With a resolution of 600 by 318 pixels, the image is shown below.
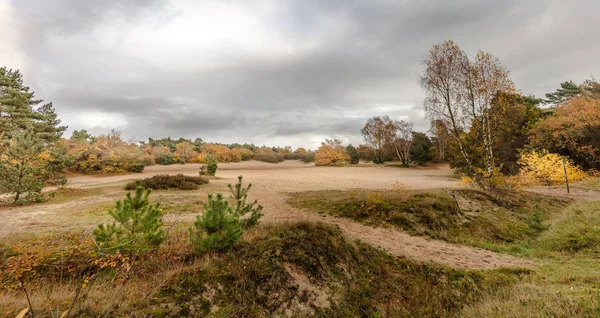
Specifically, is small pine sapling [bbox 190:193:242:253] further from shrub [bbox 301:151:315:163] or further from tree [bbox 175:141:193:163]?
shrub [bbox 301:151:315:163]

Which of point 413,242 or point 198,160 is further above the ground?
point 198,160

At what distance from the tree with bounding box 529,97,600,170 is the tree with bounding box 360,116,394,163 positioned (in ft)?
103

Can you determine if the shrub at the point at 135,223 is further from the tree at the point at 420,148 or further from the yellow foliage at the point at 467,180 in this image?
the tree at the point at 420,148

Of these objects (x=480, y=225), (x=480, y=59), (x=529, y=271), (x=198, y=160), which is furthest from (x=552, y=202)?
(x=198, y=160)

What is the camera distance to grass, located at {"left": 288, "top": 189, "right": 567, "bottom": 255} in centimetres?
995

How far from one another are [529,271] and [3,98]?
1812 inches

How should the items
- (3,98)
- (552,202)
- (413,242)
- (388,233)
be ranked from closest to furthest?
(413,242), (388,233), (552,202), (3,98)

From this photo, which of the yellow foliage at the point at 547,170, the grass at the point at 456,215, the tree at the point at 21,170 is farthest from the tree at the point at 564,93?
the tree at the point at 21,170

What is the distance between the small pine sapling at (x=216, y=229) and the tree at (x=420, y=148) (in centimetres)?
5007

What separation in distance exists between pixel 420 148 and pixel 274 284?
1987 inches

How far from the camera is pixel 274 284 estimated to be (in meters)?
5.02

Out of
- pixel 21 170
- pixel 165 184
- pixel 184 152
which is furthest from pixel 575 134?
pixel 184 152

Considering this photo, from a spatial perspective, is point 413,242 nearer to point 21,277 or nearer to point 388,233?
point 388,233

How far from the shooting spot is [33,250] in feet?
18.4
